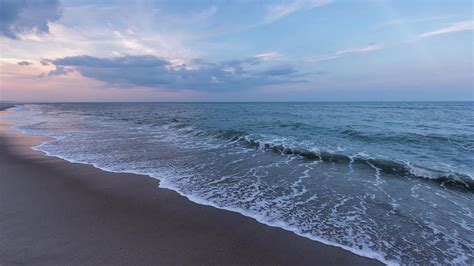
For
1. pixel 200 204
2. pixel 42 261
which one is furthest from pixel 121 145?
pixel 42 261

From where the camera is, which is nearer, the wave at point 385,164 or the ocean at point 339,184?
the ocean at point 339,184

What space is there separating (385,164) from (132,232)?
9862 mm

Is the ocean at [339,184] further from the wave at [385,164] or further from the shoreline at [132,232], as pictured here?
the shoreline at [132,232]

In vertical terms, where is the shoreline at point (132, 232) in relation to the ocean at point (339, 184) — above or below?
above

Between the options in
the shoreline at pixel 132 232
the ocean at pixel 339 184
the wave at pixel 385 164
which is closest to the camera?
the shoreline at pixel 132 232

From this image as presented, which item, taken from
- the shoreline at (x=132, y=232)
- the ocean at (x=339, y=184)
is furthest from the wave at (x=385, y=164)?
the shoreline at (x=132, y=232)

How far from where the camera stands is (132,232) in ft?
15.1

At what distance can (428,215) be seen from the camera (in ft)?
18.9

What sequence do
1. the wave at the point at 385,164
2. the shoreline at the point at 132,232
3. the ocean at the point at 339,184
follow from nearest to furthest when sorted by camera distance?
the shoreline at the point at 132,232, the ocean at the point at 339,184, the wave at the point at 385,164

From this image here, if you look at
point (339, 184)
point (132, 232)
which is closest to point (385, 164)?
point (339, 184)

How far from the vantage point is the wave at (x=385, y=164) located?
8.25 metres

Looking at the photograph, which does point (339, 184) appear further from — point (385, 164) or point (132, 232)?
point (132, 232)

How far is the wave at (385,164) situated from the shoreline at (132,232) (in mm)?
6643

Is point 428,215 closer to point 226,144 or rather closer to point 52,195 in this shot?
point 52,195
